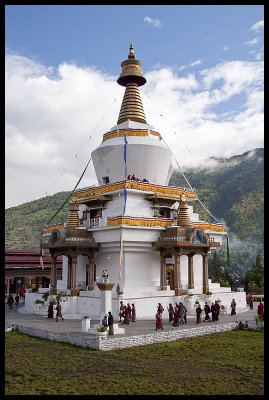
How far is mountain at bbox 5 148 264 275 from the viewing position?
332ft

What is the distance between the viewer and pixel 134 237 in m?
22.4

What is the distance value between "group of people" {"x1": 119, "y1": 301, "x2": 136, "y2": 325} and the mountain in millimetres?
75748

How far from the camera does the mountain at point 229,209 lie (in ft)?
332

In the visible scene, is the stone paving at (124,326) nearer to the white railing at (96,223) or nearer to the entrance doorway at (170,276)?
the entrance doorway at (170,276)

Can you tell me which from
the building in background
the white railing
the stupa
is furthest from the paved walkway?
the building in background

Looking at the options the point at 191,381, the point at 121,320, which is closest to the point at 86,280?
the point at 121,320

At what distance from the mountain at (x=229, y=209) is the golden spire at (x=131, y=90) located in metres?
68.9

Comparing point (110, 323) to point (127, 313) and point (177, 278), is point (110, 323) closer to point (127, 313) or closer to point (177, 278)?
point (127, 313)

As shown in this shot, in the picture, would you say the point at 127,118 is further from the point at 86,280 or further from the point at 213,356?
the point at 213,356

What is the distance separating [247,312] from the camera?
23.7 meters

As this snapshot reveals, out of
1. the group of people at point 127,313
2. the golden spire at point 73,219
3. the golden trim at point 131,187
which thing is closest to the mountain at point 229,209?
the golden trim at point 131,187

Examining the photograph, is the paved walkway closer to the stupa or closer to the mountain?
the stupa

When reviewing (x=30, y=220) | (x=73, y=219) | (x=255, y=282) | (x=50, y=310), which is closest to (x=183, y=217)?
(x=73, y=219)

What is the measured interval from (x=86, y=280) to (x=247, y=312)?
10.2m
